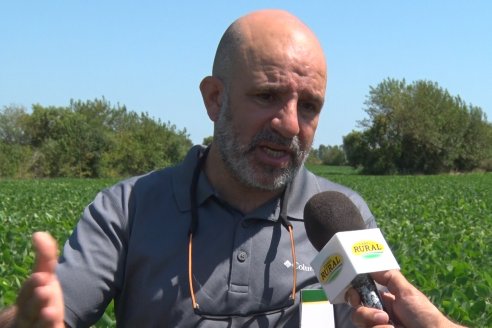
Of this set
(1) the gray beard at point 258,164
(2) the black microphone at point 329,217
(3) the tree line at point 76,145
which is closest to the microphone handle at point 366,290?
(2) the black microphone at point 329,217

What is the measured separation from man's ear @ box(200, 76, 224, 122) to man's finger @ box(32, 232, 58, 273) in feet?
3.77

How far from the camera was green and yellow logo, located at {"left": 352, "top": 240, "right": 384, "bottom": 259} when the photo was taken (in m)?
1.59

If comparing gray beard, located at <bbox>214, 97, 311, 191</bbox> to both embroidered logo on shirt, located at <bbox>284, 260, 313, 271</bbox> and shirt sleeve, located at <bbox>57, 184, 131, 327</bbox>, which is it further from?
shirt sleeve, located at <bbox>57, 184, 131, 327</bbox>

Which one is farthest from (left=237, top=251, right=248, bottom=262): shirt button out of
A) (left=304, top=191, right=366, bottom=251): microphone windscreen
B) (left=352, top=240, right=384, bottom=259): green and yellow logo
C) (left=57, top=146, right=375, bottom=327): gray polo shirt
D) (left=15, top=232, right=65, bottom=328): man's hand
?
(left=15, top=232, right=65, bottom=328): man's hand

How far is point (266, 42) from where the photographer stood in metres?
2.26

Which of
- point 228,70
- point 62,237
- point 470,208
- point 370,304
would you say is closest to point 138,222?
point 228,70

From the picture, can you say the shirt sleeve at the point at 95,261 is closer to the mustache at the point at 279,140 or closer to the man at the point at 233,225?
the man at the point at 233,225

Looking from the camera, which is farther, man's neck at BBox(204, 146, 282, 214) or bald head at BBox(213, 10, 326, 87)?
man's neck at BBox(204, 146, 282, 214)

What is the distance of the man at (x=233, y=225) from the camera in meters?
2.22

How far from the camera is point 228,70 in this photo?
92.4 inches

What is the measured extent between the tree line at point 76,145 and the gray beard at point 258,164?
57.3m

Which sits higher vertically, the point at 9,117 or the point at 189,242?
the point at 189,242

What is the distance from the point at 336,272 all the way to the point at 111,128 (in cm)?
7751

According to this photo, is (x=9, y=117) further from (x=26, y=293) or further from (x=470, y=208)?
(x=26, y=293)
